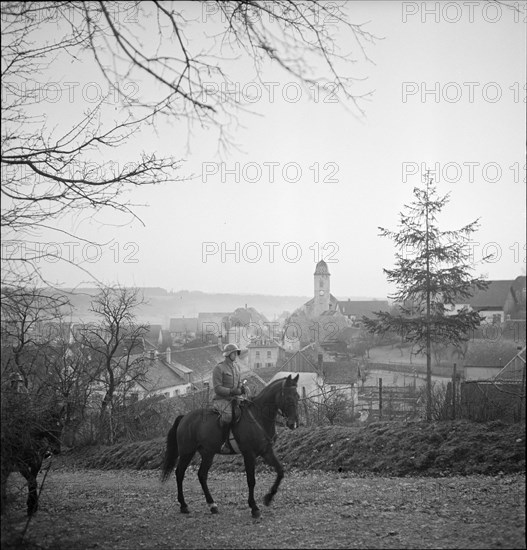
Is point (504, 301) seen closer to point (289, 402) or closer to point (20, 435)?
point (289, 402)

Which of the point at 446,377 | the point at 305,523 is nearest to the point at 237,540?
the point at 305,523

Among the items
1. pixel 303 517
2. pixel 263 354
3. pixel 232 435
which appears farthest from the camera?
pixel 263 354

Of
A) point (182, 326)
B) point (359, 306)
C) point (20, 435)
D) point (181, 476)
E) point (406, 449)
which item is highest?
point (359, 306)

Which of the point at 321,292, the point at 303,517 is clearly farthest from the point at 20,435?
the point at 321,292

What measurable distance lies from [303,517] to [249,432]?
1540 millimetres

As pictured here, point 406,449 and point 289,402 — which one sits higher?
point 289,402

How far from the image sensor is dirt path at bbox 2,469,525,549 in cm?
645

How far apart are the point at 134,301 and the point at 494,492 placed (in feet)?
78.1

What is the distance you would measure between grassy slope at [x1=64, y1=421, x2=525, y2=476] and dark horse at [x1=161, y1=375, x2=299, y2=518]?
5.20 m

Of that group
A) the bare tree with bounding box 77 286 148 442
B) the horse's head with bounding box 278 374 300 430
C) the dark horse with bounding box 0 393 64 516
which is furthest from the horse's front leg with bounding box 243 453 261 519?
the bare tree with bounding box 77 286 148 442

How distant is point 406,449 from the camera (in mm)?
13414

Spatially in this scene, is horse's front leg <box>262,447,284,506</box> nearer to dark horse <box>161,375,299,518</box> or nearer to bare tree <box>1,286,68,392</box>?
dark horse <box>161,375,299,518</box>

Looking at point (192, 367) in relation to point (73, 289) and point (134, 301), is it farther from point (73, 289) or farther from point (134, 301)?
point (73, 289)

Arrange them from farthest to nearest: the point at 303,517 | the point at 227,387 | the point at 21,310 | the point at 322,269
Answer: the point at 322,269 < the point at 227,387 < the point at 303,517 < the point at 21,310
